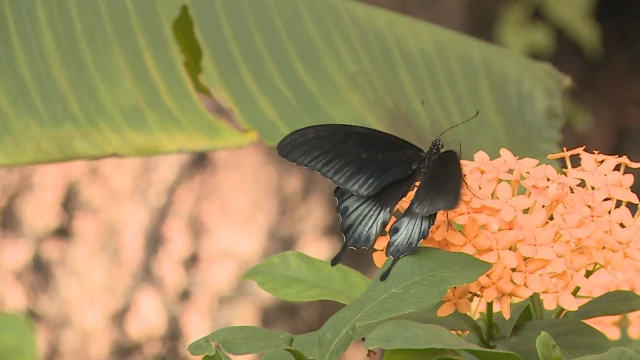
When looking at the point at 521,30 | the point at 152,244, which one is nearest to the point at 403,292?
the point at 152,244

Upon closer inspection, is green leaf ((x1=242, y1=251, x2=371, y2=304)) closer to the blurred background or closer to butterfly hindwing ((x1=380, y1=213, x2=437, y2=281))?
butterfly hindwing ((x1=380, y1=213, x2=437, y2=281))

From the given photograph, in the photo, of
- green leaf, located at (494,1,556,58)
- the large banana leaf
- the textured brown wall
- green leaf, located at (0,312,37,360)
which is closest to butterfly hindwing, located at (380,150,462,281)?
green leaf, located at (0,312,37,360)

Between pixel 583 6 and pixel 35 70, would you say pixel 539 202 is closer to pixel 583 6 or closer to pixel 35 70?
pixel 35 70

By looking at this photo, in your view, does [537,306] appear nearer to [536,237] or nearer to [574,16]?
[536,237]

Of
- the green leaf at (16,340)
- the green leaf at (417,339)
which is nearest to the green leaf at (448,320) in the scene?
the green leaf at (417,339)

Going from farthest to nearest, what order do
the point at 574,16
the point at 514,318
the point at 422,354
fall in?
the point at 574,16 → the point at 514,318 → the point at 422,354

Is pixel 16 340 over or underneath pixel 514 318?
underneath
